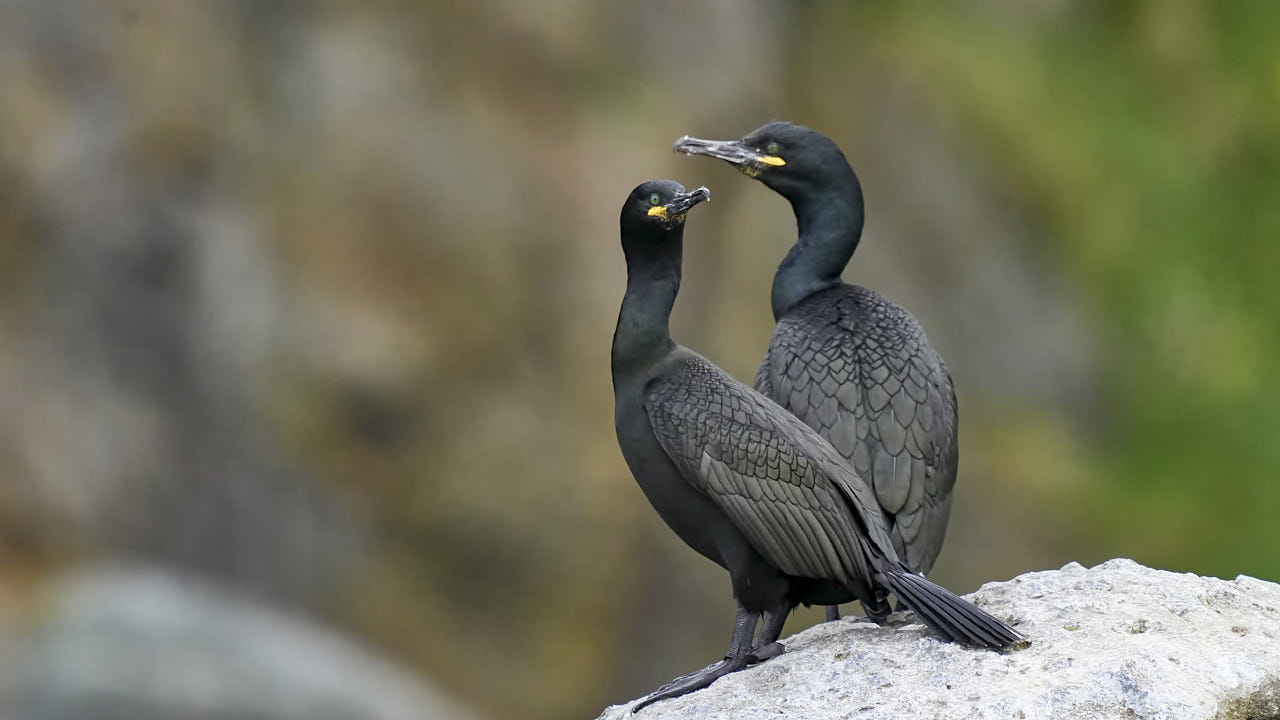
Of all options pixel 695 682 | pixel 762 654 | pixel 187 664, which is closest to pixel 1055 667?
pixel 762 654

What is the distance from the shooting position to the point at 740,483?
341 cm

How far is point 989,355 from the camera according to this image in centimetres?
832

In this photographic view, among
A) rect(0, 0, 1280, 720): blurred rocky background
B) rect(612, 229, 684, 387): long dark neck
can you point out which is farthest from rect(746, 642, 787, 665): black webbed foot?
rect(0, 0, 1280, 720): blurred rocky background

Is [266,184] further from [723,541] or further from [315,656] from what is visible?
[723,541]

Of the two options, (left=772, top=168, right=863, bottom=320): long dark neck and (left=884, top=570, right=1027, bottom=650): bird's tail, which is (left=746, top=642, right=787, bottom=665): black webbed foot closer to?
(left=884, top=570, right=1027, bottom=650): bird's tail

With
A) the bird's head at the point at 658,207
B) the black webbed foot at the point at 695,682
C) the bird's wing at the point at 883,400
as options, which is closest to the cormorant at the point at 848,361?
the bird's wing at the point at 883,400

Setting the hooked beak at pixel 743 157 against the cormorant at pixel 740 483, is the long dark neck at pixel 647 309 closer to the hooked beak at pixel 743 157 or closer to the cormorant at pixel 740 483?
the cormorant at pixel 740 483

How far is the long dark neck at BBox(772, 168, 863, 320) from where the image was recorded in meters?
4.59

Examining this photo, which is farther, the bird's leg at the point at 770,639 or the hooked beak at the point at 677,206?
the bird's leg at the point at 770,639

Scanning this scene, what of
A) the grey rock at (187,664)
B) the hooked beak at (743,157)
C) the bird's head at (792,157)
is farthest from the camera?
the grey rock at (187,664)

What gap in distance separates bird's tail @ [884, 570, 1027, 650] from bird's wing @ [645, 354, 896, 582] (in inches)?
3.5

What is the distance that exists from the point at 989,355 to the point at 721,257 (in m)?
1.71

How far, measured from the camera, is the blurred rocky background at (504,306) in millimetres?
6984

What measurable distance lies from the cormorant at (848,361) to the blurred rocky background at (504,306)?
122 inches
